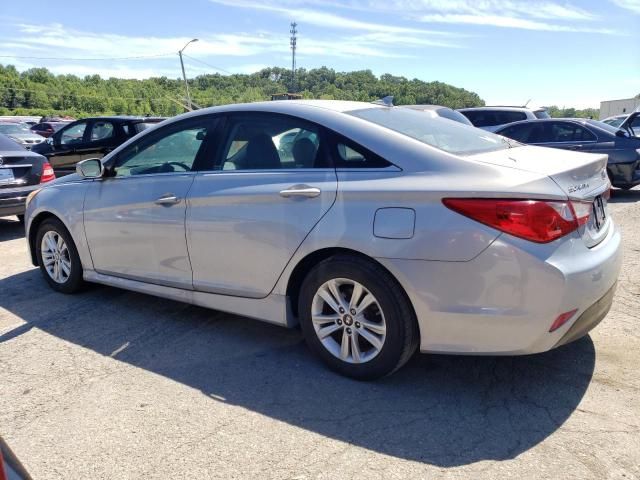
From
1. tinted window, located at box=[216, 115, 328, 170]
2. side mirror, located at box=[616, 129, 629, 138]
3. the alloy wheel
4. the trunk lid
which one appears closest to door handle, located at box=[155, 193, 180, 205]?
tinted window, located at box=[216, 115, 328, 170]

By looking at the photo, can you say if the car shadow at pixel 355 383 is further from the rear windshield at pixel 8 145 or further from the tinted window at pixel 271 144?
the rear windshield at pixel 8 145

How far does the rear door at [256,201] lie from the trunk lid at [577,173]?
0.99m

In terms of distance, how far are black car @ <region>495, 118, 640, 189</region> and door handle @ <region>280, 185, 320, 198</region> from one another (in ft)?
27.6

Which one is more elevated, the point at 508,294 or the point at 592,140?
the point at 592,140

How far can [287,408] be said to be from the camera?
303 cm

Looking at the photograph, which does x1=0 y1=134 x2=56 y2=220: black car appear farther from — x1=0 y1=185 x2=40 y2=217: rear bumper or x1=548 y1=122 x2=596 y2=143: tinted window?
x1=548 y1=122 x2=596 y2=143: tinted window

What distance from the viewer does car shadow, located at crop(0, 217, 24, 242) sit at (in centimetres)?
772

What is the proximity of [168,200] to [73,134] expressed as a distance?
8876mm

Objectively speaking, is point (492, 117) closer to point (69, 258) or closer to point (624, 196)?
point (624, 196)

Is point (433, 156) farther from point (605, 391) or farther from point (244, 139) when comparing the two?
point (605, 391)

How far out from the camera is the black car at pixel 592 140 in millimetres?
9891

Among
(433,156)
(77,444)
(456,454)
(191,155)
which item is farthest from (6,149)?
(456,454)

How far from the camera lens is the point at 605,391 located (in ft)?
10.2

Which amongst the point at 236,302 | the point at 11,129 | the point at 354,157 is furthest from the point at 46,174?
the point at 11,129
